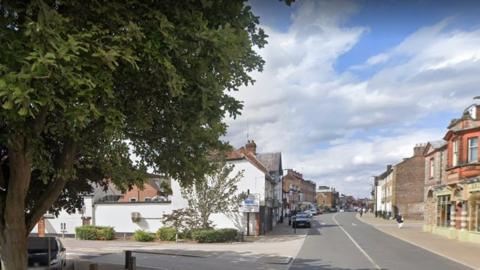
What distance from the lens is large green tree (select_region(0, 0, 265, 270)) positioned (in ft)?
18.2

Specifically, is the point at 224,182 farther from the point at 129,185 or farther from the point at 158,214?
the point at 129,185

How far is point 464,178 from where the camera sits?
33781mm

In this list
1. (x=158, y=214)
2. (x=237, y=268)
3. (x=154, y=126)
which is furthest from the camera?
(x=158, y=214)

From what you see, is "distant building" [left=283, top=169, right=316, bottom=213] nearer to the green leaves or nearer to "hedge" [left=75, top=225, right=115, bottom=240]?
"hedge" [left=75, top=225, right=115, bottom=240]

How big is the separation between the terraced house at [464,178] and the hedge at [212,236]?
50.0 feet

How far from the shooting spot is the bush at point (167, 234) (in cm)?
3503

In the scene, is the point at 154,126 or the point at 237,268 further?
the point at 237,268

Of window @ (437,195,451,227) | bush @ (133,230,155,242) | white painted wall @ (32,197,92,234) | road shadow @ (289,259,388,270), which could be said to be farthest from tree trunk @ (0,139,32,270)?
window @ (437,195,451,227)

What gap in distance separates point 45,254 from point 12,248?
582 centimetres

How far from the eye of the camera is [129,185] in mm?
12586

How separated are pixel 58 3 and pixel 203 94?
2.22 m

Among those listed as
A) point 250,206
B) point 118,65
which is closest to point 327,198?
point 250,206

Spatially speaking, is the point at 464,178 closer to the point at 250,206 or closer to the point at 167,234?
the point at 250,206

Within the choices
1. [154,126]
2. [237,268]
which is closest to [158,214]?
[237,268]
